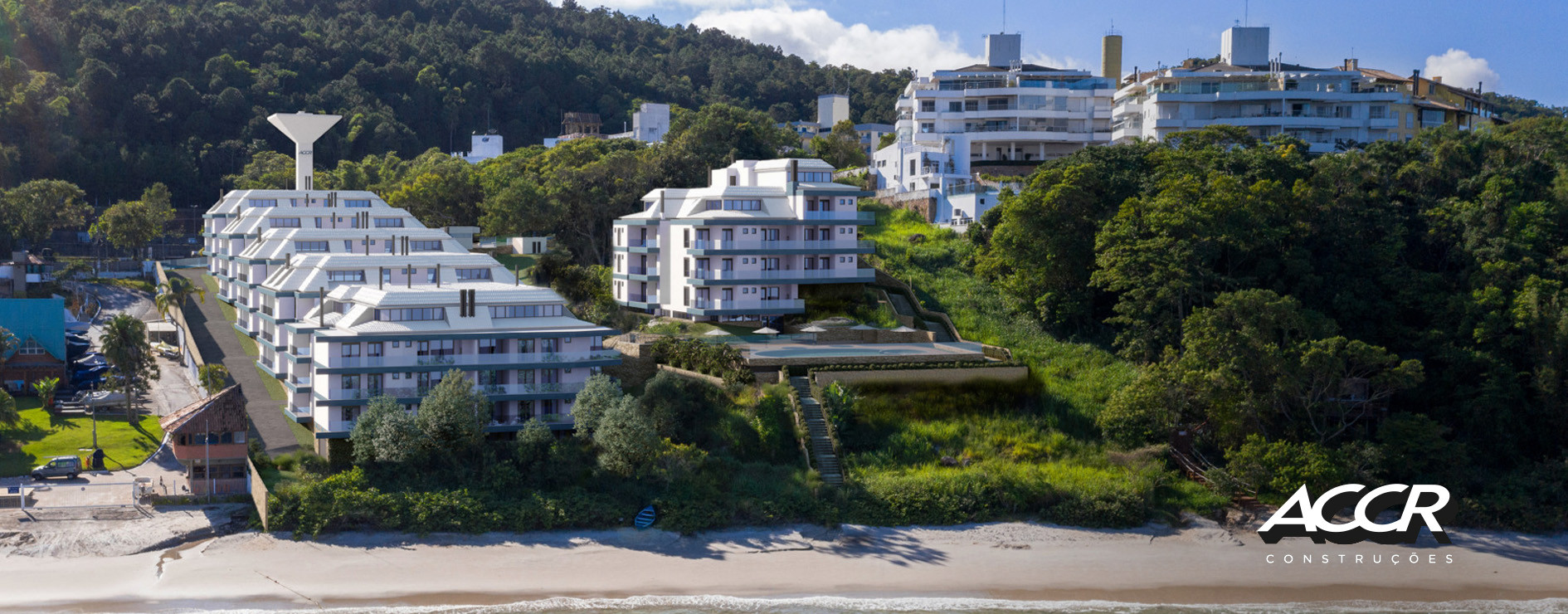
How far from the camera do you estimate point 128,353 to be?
142ft

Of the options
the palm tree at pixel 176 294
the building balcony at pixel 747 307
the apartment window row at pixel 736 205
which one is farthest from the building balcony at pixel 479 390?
the palm tree at pixel 176 294

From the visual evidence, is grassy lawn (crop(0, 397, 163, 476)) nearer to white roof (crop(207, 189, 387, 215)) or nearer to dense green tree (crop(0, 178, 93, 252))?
white roof (crop(207, 189, 387, 215))

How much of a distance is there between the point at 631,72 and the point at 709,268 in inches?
3316

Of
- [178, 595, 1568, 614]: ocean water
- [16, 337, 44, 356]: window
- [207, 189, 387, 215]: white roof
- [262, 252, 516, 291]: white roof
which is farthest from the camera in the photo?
[207, 189, 387, 215]: white roof

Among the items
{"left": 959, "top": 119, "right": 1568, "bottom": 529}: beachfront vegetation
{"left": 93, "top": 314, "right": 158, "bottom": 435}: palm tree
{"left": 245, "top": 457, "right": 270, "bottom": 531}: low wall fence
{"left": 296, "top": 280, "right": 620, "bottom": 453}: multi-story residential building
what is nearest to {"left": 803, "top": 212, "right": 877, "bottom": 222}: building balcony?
{"left": 959, "top": 119, "right": 1568, "bottom": 529}: beachfront vegetation

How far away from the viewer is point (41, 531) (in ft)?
110

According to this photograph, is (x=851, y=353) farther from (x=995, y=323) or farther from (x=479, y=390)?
(x=479, y=390)

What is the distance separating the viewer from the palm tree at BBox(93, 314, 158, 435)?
142ft

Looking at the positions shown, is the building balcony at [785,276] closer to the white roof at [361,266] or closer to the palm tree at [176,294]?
the white roof at [361,266]

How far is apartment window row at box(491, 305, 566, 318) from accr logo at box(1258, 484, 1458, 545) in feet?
74.9

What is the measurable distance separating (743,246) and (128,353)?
2277 cm

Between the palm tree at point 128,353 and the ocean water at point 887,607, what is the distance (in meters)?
18.0

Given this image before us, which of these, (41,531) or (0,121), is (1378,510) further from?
(0,121)

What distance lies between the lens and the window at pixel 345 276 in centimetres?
4497
